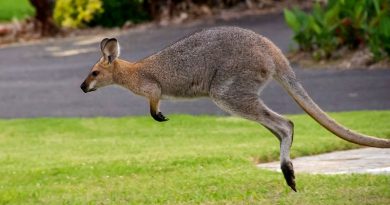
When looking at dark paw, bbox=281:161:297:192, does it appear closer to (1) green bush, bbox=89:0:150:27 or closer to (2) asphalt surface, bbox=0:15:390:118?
(2) asphalt surface, bbox=0:15:390:118

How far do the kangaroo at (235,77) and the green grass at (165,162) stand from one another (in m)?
0.62

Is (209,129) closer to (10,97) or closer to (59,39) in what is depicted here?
(10,97)

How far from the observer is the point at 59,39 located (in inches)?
914

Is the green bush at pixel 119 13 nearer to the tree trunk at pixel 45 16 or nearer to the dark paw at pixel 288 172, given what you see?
the tree trunk at pixel 45 16

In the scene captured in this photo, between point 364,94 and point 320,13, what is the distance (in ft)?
10.4

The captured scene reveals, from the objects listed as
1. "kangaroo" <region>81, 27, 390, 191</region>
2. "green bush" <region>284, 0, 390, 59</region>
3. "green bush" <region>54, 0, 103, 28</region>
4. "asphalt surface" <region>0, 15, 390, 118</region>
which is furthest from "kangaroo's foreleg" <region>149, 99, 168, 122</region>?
"green bush" <region>54, 0, 103, 28</region>

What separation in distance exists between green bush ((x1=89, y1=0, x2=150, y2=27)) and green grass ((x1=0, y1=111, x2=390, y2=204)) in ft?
30.9

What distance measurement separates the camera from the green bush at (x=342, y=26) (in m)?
17.6

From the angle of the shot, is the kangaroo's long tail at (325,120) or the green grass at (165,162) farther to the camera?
the green grass at (165,162)

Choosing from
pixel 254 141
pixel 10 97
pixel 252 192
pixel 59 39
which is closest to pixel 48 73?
pixel 10 97

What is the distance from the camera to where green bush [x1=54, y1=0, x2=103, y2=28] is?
23.7m

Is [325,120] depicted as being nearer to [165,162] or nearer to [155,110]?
[155,110]

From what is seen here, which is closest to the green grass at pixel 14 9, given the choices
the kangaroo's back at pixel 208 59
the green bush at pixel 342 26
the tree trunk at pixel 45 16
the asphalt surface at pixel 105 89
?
the tree trunk at pixel 45 16

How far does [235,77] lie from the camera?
28.7ft
